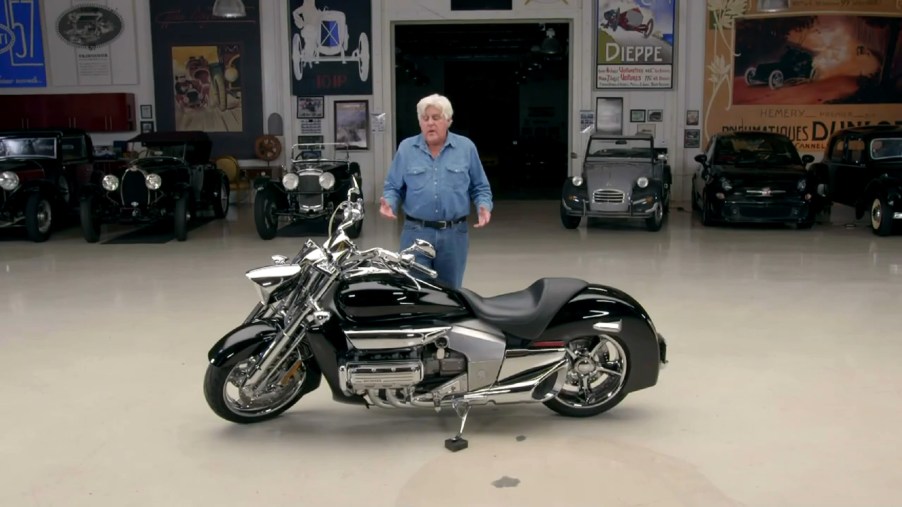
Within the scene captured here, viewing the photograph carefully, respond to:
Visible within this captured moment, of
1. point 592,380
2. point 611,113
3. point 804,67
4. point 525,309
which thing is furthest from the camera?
point 611,113

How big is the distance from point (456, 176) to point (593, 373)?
1224 millimetres

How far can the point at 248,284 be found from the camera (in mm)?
7176

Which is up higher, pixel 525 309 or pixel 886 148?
pixel 886 148

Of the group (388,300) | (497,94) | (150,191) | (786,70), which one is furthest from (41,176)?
(497,94)

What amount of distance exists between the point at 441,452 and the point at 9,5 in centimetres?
1330

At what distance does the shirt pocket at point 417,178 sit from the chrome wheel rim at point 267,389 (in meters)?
1.11

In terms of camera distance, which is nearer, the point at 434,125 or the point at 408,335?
the point at 408,335

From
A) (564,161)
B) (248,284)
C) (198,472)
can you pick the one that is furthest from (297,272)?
(564,161)

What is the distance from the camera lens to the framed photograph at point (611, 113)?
44.8 ft

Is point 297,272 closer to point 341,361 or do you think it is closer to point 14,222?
point 341,361

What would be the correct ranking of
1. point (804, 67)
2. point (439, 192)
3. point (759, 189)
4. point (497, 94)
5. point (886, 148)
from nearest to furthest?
point (439, 192) → point (759, 189) → point (886, 148) → point (804, 67) → point (497, 94)

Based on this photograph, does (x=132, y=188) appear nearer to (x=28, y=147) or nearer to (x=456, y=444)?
(x=28, y=147)

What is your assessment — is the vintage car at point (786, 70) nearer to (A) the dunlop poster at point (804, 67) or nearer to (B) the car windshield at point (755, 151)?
(A) the dunlop poster at point (804, 67)

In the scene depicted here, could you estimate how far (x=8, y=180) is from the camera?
978cm
